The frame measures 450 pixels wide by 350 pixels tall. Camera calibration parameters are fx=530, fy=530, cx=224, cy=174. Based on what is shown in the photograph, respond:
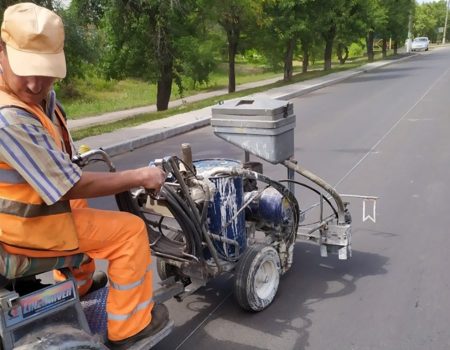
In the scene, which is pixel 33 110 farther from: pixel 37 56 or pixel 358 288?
pixel 358 288

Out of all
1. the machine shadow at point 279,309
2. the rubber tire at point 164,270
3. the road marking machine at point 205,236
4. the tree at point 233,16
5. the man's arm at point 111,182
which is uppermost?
the tree at point 233,16

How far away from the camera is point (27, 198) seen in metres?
2.28

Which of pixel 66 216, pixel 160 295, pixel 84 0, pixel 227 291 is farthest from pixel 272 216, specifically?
pixel 84 0

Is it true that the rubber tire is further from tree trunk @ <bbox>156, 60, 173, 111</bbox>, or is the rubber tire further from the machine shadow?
tree trunk @ <bbox>156, 60, 173, 111</bbox>

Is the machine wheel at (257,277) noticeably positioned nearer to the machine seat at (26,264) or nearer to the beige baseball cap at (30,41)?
the machine seat at (26,264)

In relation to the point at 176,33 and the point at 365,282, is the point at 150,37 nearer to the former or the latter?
the point at 176,33

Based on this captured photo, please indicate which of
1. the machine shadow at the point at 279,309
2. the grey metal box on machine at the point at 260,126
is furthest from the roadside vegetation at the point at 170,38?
the machine shadow at the point at 279,309

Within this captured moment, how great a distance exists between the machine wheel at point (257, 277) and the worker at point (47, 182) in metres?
1.07

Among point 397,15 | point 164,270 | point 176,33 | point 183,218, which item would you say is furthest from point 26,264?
point 397,15

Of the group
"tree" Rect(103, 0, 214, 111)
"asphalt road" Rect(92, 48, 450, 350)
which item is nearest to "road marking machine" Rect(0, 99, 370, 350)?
"asphalt road" Rect(92, 48, 450, 350)

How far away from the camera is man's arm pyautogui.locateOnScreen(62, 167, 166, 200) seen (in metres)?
2.37

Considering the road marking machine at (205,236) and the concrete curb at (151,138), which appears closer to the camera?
the road marking machine at (205,236)

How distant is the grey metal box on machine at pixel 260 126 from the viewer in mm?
3936

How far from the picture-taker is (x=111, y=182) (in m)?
2.46
